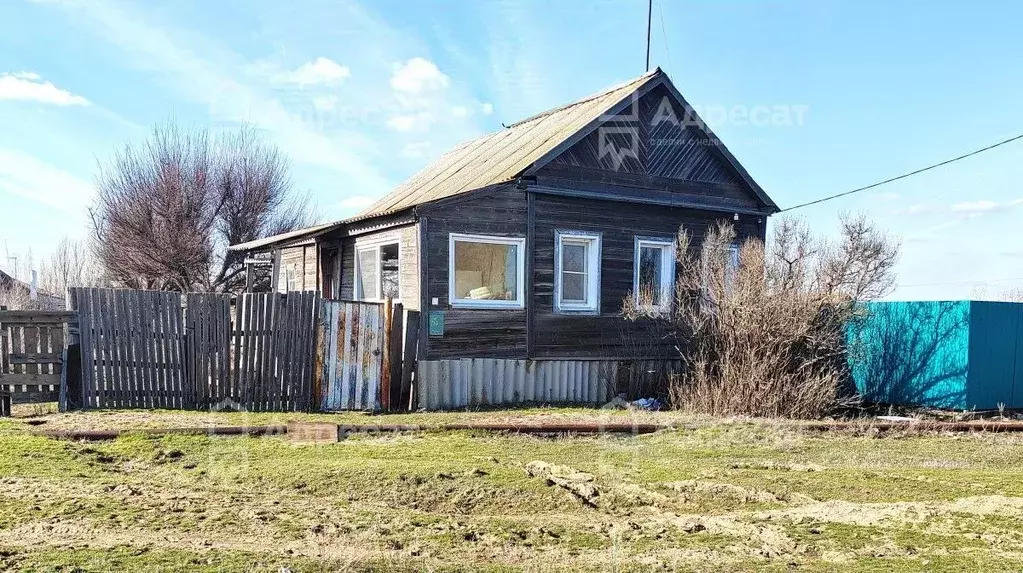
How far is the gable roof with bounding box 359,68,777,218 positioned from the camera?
43.3 ft

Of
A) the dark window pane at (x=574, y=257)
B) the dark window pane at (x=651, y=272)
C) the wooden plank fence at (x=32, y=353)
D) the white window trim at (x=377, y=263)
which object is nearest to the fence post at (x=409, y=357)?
the white window trim at (x=377, y=263)

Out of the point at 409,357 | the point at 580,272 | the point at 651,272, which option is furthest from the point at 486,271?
the point at 651,272

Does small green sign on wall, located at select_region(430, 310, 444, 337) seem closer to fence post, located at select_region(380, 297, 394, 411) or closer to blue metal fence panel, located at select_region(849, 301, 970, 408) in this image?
fence post, located at select_region(380, 297, 394, 411)

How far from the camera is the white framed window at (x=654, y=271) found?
13953 millimetres

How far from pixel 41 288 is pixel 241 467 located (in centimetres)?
3820

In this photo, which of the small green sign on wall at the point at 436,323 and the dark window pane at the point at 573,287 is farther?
the dark window pane at the point at 573,287

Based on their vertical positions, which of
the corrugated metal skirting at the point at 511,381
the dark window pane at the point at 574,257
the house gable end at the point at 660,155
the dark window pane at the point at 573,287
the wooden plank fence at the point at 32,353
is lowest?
the corrugated metal skirting at the point at 511,381

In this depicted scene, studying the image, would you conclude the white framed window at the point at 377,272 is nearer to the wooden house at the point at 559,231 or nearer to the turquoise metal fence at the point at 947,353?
the wooden house at the point at 559,231

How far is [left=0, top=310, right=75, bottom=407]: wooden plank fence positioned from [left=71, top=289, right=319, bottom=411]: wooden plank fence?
0.42 m

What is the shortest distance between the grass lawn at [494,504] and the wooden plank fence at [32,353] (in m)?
0.94

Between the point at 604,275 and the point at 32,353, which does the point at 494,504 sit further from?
the point at 604,275

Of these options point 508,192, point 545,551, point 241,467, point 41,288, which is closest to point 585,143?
point 508,192

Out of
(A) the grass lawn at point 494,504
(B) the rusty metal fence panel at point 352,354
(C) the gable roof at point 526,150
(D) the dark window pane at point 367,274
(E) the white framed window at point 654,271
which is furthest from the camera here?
(D) the dark window pane at point 367,274

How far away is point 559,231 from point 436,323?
9.09 feet
